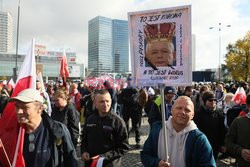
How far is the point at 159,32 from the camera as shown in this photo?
338 cm

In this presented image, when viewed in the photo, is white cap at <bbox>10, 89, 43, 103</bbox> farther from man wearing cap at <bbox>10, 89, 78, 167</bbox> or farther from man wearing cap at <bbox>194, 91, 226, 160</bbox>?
man wearing cap at <bbox>194, 91, 226, 160</bbox>

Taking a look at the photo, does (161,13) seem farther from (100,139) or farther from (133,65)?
(100,139)

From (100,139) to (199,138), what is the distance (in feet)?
5.19

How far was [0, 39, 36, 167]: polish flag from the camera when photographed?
9.32 feet

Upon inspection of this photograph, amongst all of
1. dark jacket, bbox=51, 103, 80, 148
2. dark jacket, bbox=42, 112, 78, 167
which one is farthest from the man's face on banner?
dark jacket, bbox=51, 103, 80, 148

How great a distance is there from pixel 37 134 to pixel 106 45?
92094 millimetres

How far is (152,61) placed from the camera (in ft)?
11.2

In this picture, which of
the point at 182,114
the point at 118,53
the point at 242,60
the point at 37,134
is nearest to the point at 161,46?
the point at 182,114

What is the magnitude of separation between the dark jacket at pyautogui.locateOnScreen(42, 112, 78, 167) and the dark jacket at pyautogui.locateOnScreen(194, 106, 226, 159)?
2.96m

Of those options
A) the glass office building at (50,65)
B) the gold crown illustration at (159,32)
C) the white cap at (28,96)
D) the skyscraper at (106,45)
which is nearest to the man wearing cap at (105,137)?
the gold crown illustration at (159,32)

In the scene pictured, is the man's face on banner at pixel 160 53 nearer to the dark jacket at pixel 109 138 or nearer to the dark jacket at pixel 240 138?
the dark jacket at pixel 109 138

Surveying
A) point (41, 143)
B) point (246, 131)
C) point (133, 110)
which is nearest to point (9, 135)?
point (41, 143)

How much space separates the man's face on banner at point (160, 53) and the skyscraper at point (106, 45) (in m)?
69.0

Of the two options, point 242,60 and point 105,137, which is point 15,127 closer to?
point 105,137
